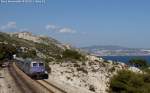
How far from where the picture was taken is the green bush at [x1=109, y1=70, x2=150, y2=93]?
3831 centimetres

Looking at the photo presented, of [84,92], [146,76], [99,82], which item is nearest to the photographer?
[84,92]

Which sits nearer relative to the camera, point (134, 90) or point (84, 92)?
point (84, 92)

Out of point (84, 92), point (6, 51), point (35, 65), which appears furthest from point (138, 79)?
point (6, 51)

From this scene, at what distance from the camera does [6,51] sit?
145500 millimetres

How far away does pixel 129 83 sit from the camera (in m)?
39.9

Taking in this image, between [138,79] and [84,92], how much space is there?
9.22 metres

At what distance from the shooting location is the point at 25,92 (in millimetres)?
34250

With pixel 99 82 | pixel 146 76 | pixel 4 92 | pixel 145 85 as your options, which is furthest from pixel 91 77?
pixel 4 92

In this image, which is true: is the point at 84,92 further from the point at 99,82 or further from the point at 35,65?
the point at 99,82

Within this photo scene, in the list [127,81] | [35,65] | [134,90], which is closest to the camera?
[134,90]

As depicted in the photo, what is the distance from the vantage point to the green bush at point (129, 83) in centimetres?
3831

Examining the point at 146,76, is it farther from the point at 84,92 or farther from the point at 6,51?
the point at 6,51

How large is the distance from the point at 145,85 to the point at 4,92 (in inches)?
579

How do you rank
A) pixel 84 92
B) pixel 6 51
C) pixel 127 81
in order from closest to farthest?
pixel 84 92 < pixel 127 81 < pixel 6 51
